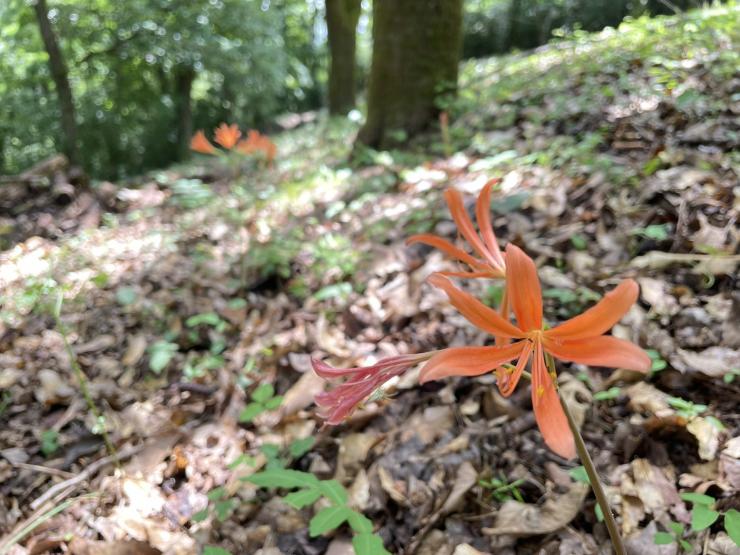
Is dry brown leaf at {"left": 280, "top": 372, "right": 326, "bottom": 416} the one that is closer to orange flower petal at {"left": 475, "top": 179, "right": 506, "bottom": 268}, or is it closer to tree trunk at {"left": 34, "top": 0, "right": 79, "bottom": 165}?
orange flower petal at {"left": 475, "top": 179, "right": 506, "bottom": 268}

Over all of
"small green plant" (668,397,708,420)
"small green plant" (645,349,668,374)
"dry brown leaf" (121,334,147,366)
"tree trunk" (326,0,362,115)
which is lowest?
"dry brown leaf" (121,334,147,366)

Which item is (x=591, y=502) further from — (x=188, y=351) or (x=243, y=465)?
(x=188, y=351)

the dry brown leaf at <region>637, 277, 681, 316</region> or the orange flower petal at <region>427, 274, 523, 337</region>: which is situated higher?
the orange flower petal at <region>427, 274, 523, 337</region>

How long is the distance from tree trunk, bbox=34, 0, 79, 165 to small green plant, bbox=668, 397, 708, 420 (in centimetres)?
538

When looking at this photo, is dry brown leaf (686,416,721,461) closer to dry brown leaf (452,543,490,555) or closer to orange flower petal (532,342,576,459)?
dry brown leaf (452,543,490,555)

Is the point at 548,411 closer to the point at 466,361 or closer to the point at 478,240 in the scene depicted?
the point at 466,361

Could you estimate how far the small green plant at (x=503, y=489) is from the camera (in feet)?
4.14

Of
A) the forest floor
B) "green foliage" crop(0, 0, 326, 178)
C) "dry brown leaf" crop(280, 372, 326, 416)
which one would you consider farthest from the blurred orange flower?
"green foliage" crop(0, 0, 326, 178)

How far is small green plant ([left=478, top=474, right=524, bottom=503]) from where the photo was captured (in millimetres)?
1263

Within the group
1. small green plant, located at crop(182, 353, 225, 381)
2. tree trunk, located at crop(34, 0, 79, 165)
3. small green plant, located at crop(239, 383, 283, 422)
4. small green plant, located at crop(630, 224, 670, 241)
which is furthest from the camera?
tree trunk, located at crop(34, 0, 79, 165)

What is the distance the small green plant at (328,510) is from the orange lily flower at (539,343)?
1.59 ft

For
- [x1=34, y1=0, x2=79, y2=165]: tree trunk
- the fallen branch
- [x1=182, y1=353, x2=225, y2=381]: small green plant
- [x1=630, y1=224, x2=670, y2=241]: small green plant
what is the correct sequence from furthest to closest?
[x1=34, y1=0, x2=79, y2=165]: tree trunk → [x1=182, y1=353, x2=225, y2=381]: small green plant → [x1=630, y1=224, x2=670, y2=241]: small green plant → the fallen branch

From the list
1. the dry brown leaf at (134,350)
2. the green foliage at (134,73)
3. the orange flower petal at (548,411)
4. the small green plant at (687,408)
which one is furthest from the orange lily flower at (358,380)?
the green foliage at (134,73)

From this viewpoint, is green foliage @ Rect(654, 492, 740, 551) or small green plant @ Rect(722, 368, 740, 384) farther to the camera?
small green plant @ Rect(722, 368, 740, 384)
